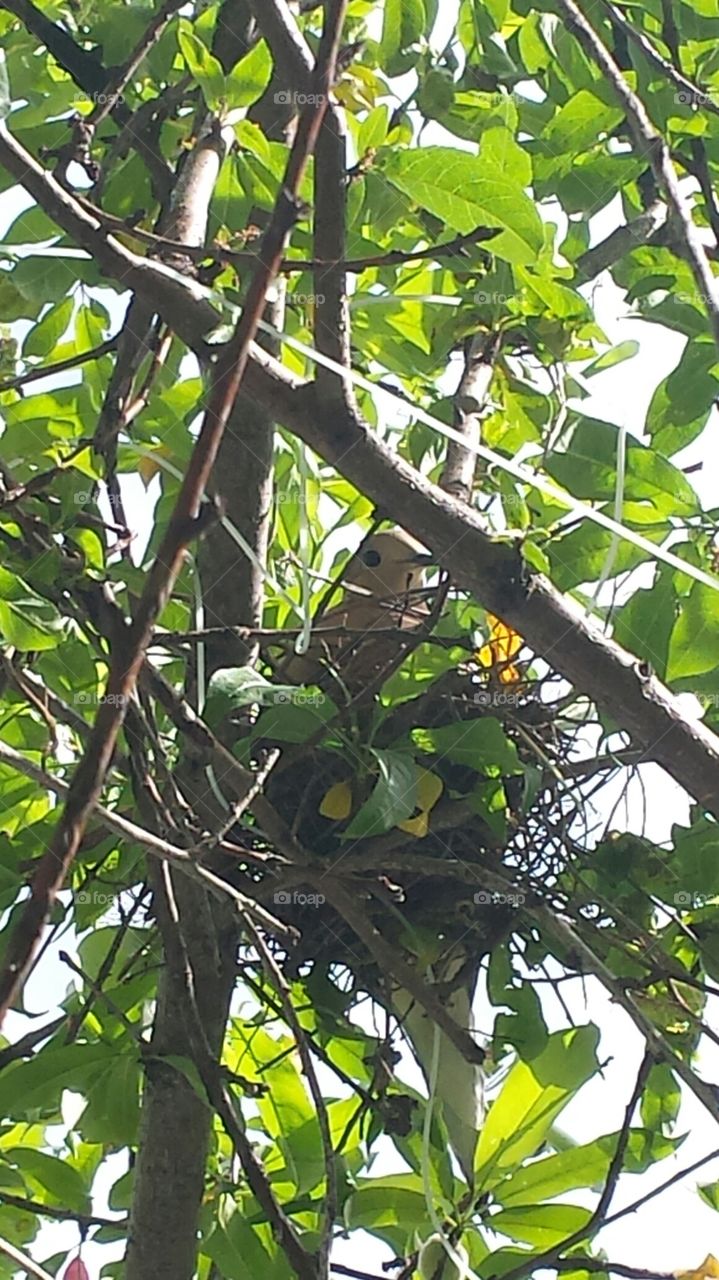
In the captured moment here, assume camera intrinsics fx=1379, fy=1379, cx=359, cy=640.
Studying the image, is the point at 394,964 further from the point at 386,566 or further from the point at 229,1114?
the point at 386,566

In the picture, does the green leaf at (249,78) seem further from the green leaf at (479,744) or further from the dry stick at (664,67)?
the green leaf at (479,744)

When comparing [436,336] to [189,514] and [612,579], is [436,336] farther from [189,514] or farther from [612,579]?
[189,514]

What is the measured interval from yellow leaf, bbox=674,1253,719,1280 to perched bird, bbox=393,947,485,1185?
127mm

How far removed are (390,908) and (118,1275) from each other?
34cm

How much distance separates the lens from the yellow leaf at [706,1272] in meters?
0.71

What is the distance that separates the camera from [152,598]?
0.33 meters

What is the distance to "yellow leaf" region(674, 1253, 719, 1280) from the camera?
715 mm

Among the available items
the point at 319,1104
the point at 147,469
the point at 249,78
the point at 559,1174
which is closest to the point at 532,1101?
the point at 559,1174

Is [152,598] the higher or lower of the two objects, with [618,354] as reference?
lower

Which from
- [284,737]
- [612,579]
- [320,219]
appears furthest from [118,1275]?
[320,219]

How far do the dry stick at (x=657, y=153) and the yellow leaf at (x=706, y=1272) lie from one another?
470 mm

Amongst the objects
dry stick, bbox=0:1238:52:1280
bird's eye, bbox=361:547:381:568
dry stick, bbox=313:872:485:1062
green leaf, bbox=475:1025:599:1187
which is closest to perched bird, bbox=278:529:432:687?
bird's eye, bbox=361:547:381:568

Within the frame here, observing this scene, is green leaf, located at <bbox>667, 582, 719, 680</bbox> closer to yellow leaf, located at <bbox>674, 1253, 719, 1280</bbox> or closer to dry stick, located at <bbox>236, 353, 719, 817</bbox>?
dry stick, located at <bbox>236, 353, 719, 817</bbox>

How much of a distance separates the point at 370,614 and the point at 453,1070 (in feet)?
0.94
